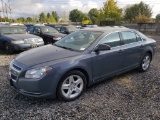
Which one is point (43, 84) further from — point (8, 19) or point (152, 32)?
point (8, 19)

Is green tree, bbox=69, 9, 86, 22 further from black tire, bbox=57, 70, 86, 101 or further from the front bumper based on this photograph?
the front bumper

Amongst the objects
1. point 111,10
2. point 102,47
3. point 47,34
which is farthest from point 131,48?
point 111,10

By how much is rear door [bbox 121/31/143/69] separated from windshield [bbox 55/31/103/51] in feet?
3.13

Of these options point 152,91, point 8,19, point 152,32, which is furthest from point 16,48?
point 8,19

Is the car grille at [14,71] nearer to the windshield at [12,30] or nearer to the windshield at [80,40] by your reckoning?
the windshield at [80,40]

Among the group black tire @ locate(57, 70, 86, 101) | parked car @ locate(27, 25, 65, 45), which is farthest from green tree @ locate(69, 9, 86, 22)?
black tire @ locate(57, 70, 86, 101)

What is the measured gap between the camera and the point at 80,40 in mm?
4648

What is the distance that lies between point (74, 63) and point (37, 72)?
30.6 inches

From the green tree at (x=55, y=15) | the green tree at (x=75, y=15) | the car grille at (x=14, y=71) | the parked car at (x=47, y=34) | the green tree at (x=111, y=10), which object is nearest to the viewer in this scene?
the car grille at (x=14, y=71)

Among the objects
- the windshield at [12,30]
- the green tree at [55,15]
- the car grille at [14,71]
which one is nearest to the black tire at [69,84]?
the car grille at [14,71]

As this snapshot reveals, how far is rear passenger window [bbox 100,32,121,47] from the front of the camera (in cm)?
451

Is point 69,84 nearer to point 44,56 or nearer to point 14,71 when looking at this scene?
point 44,56

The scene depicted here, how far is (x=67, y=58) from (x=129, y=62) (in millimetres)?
2180

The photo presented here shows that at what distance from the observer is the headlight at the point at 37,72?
3.45 m
